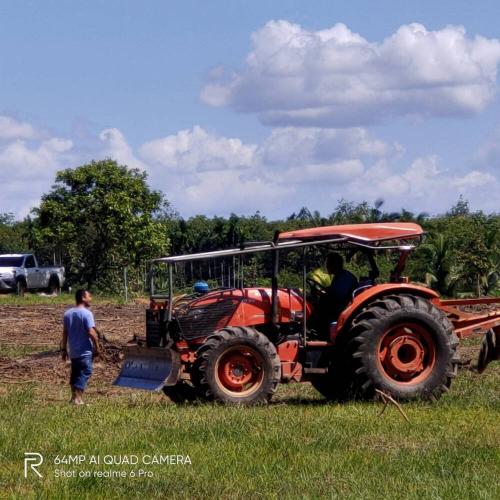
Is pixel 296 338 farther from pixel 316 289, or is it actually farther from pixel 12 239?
pixel 12 239

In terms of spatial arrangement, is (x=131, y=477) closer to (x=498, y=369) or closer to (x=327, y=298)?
(x=327, y=298)

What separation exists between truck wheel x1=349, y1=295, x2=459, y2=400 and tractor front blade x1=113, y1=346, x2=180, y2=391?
2159 millimetres

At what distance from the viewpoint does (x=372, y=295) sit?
14.2m

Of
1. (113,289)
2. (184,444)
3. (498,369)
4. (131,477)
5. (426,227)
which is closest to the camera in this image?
(131,477)

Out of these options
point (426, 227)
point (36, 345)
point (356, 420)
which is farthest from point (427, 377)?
point (426, 227)

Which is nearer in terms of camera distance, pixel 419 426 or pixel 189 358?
pixel 419 426

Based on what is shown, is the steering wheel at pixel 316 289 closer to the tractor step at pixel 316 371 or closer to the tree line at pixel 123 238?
the tractor step at pixel 316 371

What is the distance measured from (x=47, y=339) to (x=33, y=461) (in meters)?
16.0

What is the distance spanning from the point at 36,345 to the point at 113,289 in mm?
25713

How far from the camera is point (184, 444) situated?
10.6 metres

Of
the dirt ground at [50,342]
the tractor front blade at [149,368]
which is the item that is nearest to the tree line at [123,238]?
the dirt ground at [50,342]

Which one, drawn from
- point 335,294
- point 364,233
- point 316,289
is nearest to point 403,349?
point 335,294

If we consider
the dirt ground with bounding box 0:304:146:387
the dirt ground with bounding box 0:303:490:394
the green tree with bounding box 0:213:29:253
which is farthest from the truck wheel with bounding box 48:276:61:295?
the green tree with bounding box 0:213:29:253

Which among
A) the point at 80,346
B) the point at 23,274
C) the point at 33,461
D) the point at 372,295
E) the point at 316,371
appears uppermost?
the point at 372,295
